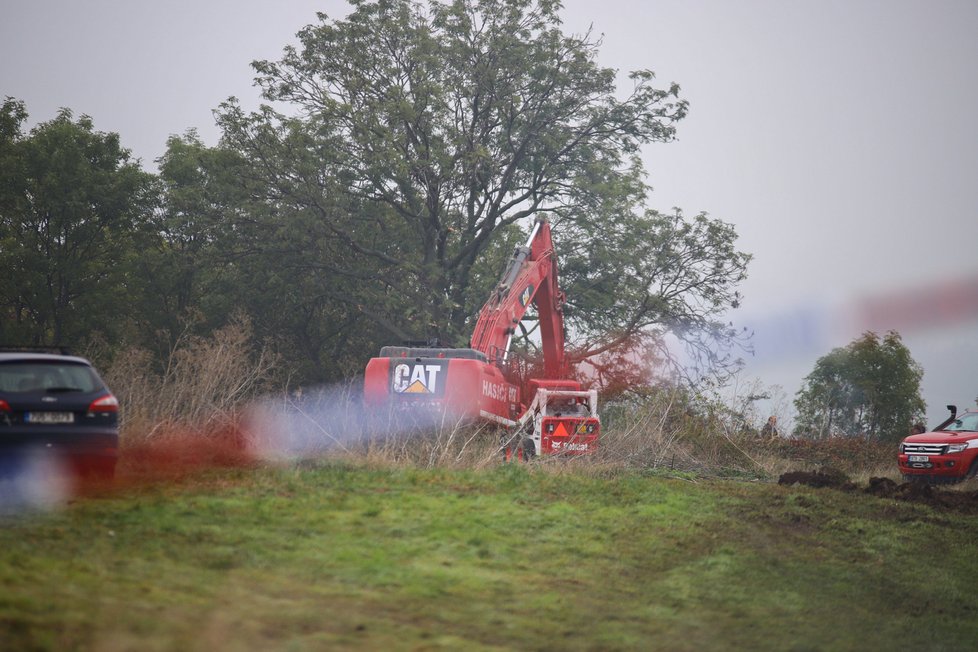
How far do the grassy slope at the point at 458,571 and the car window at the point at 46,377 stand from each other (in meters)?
1.50

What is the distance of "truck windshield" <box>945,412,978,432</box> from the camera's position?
2298 centimetres

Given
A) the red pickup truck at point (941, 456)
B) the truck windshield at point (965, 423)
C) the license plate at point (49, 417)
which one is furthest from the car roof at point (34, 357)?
the truck windshield at point (965, 423)

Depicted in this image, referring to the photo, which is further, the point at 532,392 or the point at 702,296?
the point at 702,296

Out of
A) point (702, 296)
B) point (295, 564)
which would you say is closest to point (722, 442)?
point (702, 296)

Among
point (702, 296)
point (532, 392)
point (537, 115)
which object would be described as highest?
point (537, 115)

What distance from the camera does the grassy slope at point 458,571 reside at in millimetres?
6707

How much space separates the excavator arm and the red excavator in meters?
0.03

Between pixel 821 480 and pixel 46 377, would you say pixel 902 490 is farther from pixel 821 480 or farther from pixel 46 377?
pixel 46 377

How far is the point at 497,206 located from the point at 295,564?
3033 cm

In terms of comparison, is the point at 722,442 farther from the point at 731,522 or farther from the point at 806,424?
the point at 731,522

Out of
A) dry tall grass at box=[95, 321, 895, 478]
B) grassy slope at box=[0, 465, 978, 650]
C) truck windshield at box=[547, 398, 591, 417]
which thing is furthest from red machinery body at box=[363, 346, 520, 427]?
grassy slope at box=[0, 465, 978, 650]

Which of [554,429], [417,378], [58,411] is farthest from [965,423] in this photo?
[58,411]

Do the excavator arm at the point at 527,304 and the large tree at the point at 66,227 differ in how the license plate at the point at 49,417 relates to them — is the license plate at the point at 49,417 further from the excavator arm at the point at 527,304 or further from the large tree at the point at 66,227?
the large tree at the point at 66,227

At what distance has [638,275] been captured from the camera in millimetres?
36156
